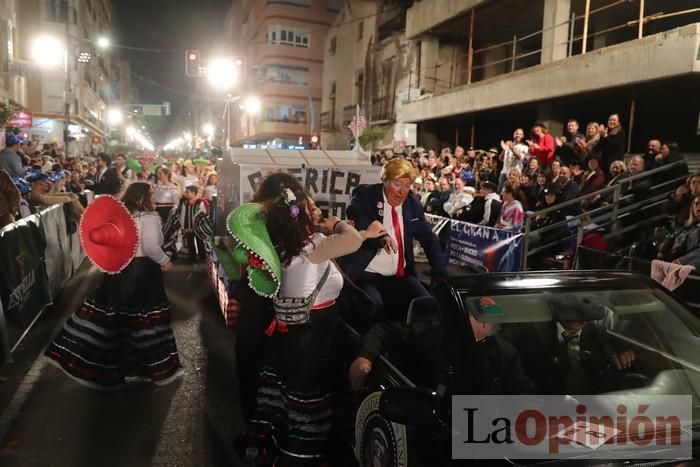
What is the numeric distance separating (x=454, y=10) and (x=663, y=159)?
12770mm

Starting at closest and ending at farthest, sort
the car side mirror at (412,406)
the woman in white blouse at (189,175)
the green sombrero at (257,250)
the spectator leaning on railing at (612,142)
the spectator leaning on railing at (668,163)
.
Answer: the car side mirror at (412,406) < the green sombrero at (257,250) < the spectator leaning on railing at (668,163) < the spectator leaning on railing at (612,142) < the woman in white blouse at (189,175)

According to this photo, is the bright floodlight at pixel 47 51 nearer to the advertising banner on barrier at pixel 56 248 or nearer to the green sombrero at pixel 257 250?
the advertising banner on barrier at pixel 56 248

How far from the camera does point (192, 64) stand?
24391mm

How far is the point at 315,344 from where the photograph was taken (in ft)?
12.3

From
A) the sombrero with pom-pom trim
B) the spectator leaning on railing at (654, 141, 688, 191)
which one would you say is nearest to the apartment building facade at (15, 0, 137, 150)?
the sombrero with pom-pom trim

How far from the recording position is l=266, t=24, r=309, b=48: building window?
57188 millimetres

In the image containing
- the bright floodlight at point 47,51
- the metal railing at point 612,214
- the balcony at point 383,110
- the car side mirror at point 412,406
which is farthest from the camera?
the balcony at point 383,110

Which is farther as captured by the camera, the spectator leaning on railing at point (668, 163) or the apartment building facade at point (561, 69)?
the apartment building facade at point (561, 69)

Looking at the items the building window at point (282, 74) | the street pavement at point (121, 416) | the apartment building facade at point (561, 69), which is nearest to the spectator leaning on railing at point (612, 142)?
the apartment building facade at point (561, 69)

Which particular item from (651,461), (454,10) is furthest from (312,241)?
(454,10)

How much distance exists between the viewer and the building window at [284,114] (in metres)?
57.9

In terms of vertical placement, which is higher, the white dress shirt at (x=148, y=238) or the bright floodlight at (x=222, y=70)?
the bright floodlight at (x=222, y=70)

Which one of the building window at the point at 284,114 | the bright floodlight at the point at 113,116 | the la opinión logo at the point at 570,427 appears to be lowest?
the la opinión logo at the point at 570,427

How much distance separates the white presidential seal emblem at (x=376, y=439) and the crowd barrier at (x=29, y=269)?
4.21m
